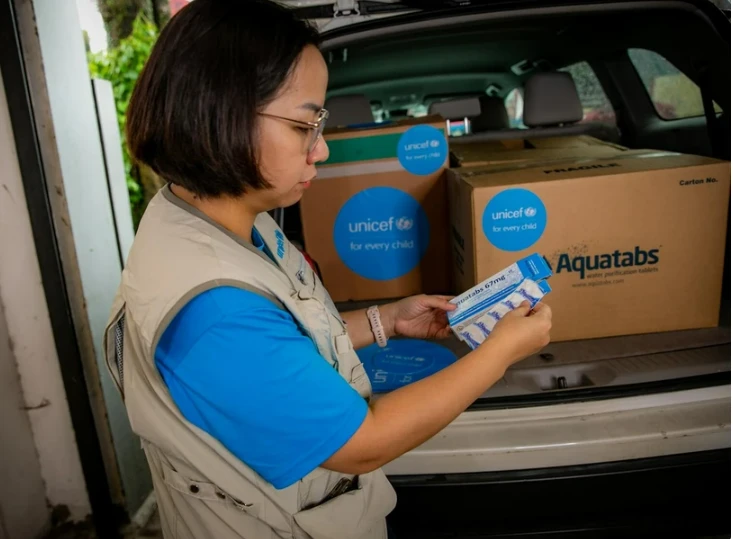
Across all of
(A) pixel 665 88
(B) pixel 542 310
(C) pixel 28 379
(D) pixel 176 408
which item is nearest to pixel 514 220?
(B) pixel 542 310

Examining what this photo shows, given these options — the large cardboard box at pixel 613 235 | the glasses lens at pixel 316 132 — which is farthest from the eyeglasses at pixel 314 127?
the large cardboard box at pixel 613 235

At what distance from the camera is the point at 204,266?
63cm

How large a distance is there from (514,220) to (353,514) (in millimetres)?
788

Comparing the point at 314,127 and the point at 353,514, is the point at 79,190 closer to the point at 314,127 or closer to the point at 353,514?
the point at 314,127

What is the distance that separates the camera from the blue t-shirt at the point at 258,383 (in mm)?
594

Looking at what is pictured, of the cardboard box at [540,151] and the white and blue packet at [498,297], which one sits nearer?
the white and blue packet at [498,297]

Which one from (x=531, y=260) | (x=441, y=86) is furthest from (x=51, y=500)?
(x=441, y=86)

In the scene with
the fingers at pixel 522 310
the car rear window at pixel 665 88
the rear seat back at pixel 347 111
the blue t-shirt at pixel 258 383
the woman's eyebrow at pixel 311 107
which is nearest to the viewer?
the blue t-shirt at pixel 258 383

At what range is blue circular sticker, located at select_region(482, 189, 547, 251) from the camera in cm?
127

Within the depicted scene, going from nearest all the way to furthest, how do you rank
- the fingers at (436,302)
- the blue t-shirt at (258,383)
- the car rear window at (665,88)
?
the blue t-shirt at (258,383) < the fingers at (436,302) < the car rear window at (665,88)

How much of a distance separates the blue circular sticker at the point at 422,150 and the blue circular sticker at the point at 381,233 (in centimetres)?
10

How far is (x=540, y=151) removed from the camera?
1.74 meters

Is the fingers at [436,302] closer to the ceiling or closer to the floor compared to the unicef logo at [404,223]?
closer to the floor

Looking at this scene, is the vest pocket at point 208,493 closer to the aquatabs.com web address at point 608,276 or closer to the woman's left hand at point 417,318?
the woman's left hand at point 417,318
